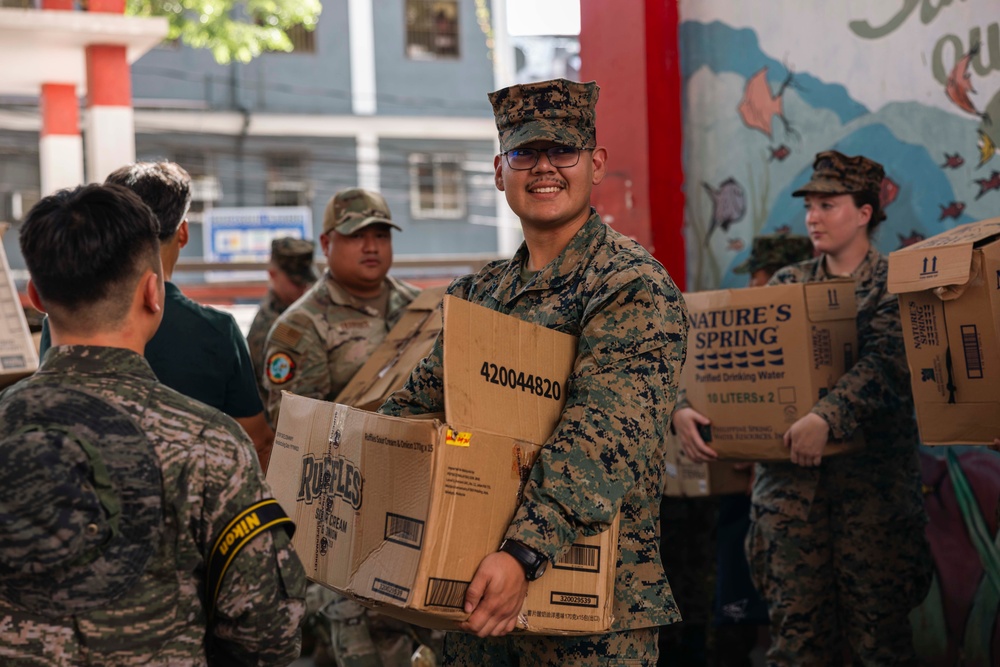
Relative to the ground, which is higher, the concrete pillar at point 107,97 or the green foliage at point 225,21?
the green foliage at point 225,21

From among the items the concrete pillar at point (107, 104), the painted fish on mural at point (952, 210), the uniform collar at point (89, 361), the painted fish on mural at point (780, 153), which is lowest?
the uniform collar at point (89, 361)

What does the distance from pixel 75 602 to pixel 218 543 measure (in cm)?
22

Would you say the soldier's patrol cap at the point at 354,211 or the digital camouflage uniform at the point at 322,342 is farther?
the soldier's patrol cap at the point at 354,211

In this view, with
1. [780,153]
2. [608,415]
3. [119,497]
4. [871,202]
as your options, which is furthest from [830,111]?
[119,497]

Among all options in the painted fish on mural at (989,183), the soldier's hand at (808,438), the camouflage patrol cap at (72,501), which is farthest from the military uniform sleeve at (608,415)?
the painted fish on mural at (989,183)

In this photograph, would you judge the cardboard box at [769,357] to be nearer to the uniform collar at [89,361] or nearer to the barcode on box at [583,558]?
the barcode on box at [583,558]

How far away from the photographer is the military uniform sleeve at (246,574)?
5.72 feet

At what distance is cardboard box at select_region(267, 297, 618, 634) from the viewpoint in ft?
6.74

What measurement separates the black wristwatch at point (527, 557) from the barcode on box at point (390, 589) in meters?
0.21

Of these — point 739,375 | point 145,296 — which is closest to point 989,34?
point 739,375

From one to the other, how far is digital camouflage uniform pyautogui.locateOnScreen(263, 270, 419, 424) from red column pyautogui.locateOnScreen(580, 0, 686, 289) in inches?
61.7

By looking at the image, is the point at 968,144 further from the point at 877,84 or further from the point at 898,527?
the point at 898,527

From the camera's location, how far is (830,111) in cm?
498

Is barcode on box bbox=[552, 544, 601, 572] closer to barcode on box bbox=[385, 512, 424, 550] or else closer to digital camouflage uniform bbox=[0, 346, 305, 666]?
barcode on box bbox=[385, 512, 424, 550]
